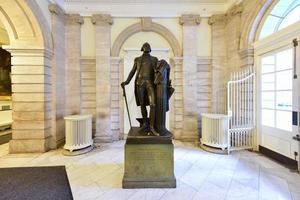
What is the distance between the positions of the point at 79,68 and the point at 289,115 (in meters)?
5.09

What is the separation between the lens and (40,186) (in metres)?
2.61

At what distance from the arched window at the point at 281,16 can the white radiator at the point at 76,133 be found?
464 centimetres

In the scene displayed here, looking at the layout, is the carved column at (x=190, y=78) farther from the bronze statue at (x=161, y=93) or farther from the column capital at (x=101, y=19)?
the bronze statue at (x=161, y=93)

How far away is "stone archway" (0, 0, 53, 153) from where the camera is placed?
13.3 feet

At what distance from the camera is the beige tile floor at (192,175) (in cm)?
235

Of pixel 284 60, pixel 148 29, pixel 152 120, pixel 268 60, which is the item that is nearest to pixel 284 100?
pixel 284 60

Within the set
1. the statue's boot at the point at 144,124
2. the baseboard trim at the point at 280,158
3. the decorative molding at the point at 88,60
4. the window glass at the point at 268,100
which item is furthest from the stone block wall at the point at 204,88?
the decorative molding at the point at 88,60

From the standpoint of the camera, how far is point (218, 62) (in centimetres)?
509

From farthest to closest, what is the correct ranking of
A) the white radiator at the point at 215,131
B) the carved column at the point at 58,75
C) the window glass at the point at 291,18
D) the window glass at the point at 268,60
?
the carved column at the point at 58,75 → the white radiator at the point at 215,131 → the window glass at the point at 268,60 → the window glass at the point at 291,18

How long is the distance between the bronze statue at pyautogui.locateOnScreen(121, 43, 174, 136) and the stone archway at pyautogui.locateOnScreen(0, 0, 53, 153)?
2.74m

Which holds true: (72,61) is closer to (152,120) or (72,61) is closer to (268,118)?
(152,120)

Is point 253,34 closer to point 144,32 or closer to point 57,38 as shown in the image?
point 144,32

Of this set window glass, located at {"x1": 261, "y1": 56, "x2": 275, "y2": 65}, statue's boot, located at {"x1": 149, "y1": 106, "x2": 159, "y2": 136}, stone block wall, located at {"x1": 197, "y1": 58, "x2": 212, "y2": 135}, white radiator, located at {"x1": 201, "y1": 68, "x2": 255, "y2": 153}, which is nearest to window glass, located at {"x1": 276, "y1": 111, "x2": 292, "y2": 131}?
white radiator, located at {"x1": 201, "y1": 68, "x2": 255, "y2": 153}

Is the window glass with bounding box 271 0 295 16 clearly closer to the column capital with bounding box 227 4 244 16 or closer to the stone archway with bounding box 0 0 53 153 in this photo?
the column capital with bounding box 227 4 244 16
